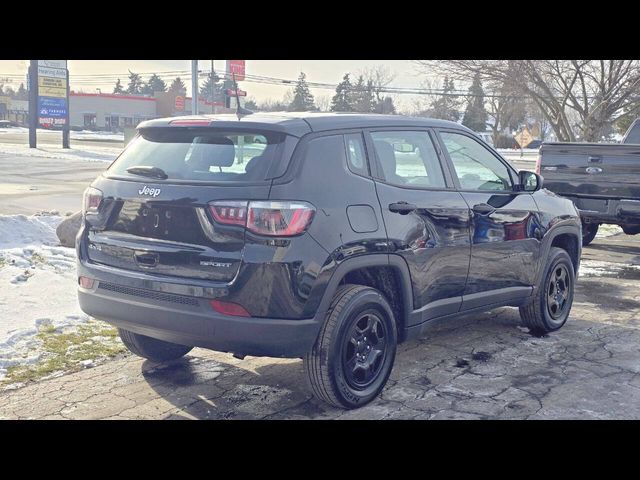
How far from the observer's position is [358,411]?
4395 millimetres

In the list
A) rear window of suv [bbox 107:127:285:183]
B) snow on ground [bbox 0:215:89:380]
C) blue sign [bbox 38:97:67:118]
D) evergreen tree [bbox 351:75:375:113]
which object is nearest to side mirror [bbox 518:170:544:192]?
rear window of suv [bbox 107:127:285:183]

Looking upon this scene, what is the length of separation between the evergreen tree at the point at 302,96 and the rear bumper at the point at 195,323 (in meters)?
57.4

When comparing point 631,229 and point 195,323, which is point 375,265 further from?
point 631,229

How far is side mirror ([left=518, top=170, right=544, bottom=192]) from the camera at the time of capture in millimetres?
5867

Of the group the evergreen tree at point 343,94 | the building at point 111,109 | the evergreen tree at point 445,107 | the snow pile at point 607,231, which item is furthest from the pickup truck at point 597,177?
the building at point 111,109

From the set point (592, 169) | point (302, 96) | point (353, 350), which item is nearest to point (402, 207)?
point (353, 350)

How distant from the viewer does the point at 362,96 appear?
5566 cm

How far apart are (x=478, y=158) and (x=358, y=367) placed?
6.89 feet

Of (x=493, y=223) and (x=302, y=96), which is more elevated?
(x=302, y=96)

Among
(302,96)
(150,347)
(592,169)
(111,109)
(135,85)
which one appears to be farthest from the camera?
(135,85)

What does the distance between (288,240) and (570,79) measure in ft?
55.1

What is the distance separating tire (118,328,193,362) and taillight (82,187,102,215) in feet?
3.11
